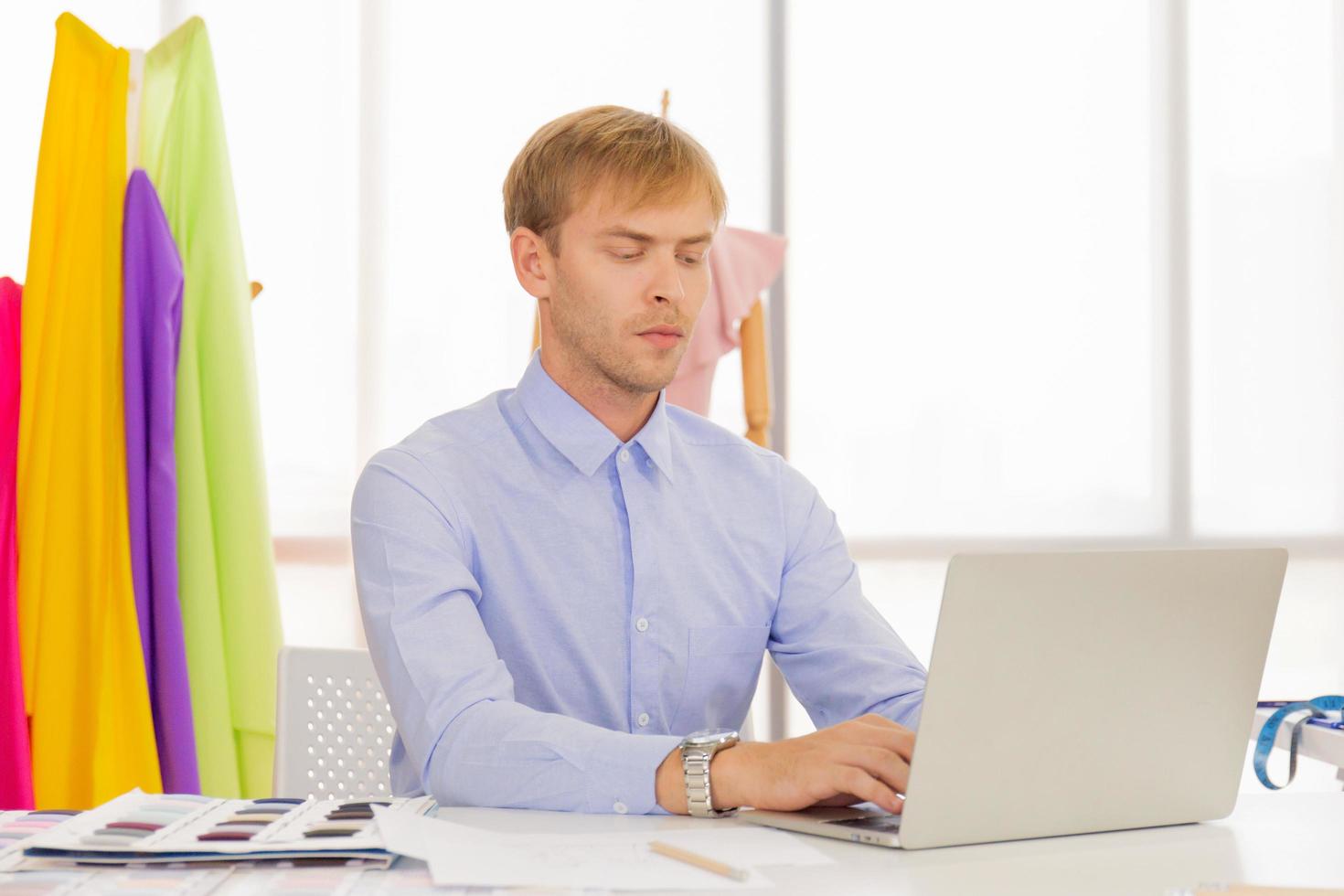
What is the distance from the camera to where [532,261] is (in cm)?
159

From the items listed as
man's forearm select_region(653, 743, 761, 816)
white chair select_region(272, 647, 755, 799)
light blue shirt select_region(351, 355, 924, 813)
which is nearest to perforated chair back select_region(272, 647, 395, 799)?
white chair select_region(272, 647, 755, 799)

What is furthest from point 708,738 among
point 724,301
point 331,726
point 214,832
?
point 724,301

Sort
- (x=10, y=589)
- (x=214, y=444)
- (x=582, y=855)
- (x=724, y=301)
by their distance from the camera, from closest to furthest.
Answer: (x=582, y=855), (x=10, y=589), (x=214, y=444), (x=724, y=301)

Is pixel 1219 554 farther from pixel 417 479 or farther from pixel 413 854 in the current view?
pixel 417 479

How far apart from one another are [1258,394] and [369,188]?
2.09 metres

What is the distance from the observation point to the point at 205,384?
2.33 metres

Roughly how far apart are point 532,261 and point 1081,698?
85cm

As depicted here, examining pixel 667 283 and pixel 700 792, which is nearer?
pixel 700 792

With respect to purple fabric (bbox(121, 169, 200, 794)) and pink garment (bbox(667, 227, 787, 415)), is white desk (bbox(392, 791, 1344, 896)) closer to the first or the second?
purple fabric (bbox(121, 169, 200, 794))

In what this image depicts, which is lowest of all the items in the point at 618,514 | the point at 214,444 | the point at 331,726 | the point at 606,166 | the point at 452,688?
the point at 331,726

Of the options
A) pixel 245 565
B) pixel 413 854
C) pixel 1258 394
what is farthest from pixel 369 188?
pixel 413 854

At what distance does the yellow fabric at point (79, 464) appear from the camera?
2133 millimetres

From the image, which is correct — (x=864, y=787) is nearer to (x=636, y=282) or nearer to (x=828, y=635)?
(x=828, y=635)

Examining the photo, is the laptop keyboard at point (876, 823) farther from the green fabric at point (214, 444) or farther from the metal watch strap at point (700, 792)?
the green fabric at point (214, 444)
